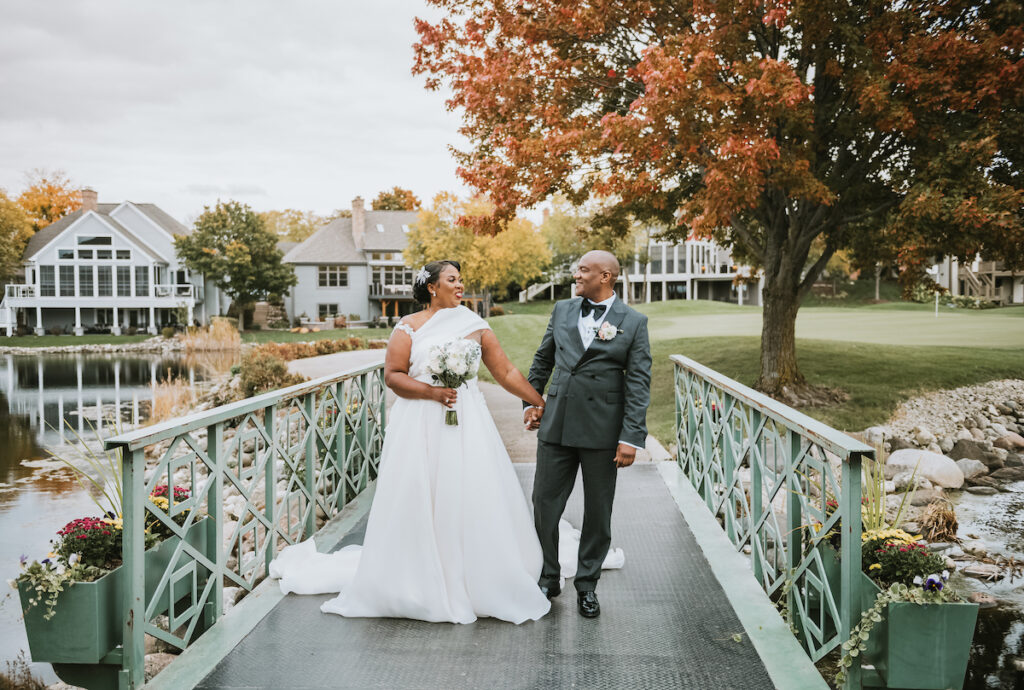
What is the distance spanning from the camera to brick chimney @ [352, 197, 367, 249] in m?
57.8

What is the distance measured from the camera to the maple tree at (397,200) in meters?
76.9

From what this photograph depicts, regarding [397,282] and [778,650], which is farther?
[397,282]

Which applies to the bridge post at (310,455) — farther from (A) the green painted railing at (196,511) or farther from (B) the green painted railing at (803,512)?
(B) the green painted railing at (803,512)

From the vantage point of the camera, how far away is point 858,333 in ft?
90.2

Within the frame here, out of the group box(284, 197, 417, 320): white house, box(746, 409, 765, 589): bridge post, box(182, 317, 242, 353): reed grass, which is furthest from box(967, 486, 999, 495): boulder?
box(284, 197, 417, 320): white house

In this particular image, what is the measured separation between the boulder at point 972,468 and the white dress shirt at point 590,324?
33.6 feet

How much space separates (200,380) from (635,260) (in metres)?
40.7

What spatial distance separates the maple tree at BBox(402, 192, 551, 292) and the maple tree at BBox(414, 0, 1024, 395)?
24.0 metres

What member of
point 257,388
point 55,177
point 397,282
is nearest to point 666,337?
point 257,388

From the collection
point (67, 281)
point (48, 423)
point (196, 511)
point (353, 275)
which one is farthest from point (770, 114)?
point (67, 281)

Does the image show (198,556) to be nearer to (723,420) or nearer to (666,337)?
(723,420)

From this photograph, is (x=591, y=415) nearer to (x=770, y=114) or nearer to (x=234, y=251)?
(x=770, y=114)

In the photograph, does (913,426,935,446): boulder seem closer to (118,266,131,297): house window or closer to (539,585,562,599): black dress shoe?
(539,585,562,599): black dress shoe

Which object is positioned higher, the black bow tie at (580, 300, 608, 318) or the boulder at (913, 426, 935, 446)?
the black bow tie at (580, 300, 608, 318)
